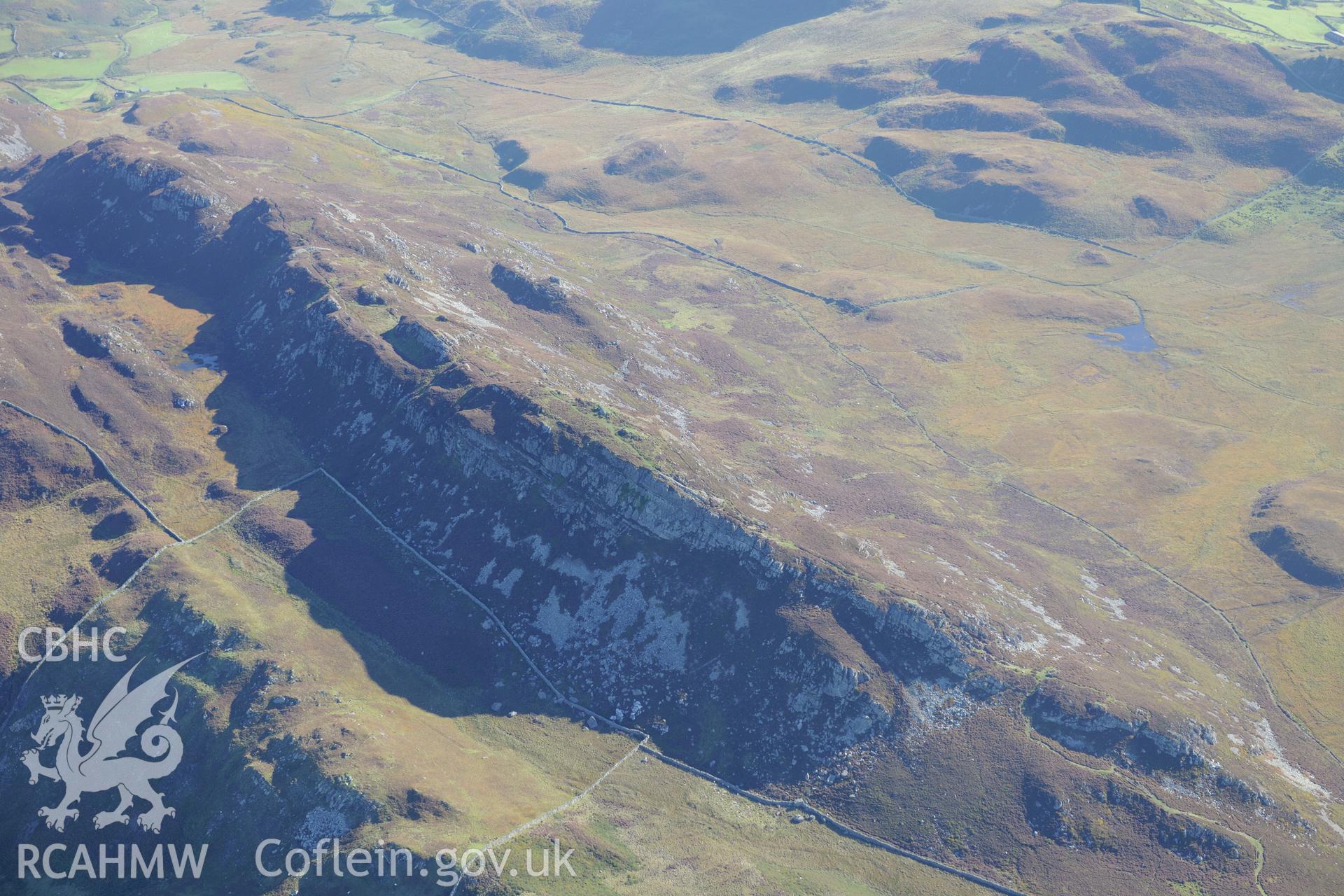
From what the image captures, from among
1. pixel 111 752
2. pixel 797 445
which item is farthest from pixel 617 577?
Answer: pixel 111 752

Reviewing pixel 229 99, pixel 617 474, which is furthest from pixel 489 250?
pixel 229 99

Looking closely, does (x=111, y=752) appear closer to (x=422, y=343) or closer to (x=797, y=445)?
(x=422, y=343)

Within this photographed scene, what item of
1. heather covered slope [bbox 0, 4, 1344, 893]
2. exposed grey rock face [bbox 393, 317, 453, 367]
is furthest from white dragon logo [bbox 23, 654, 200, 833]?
exposed grey rock face [bbox 393, 317, 453, 367]

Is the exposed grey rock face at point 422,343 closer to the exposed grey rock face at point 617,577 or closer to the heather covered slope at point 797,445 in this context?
the exposed grey rock face at point 617,577

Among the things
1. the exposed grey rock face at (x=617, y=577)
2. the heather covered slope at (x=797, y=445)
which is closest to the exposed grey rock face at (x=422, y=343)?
the exposed grey rock face at (x=617, y=577)

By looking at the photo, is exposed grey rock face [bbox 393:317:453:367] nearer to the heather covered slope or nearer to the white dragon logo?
the heather covered slope

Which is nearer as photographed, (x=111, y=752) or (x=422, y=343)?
(x=111, y=752)
